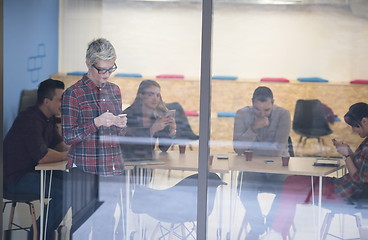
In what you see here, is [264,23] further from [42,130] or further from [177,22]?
[42,130]

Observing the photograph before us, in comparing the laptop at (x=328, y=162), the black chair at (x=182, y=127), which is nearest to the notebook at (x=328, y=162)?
the laptop at (x=328, y=162)

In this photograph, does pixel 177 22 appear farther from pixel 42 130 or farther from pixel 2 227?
pixel 2 227

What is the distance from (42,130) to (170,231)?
3.49 ft

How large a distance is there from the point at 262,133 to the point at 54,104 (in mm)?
1363

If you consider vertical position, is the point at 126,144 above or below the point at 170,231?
above

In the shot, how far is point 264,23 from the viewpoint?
454 centimetres

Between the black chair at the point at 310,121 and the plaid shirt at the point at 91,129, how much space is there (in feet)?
3.66

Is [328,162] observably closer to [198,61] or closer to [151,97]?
[198,61]

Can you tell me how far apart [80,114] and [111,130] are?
0.22 m

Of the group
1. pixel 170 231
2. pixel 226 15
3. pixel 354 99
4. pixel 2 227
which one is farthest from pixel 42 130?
pixel 354 99

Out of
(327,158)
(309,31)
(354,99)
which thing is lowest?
(327,158)

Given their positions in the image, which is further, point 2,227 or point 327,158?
point 2,227

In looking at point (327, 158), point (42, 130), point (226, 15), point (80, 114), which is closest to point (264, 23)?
point (226, 15)

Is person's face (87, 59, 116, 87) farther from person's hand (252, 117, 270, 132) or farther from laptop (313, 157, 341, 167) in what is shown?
laptop (313, 157, 341, 167)
